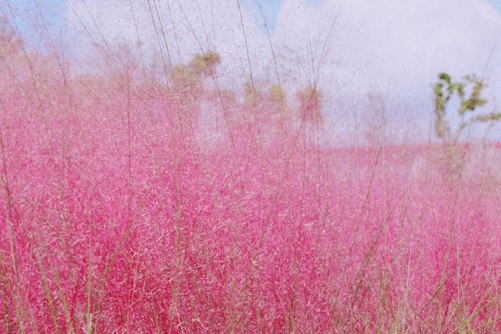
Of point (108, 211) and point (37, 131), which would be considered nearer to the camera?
point (108, 211)

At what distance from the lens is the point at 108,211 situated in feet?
5.09

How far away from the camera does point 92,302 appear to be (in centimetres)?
138

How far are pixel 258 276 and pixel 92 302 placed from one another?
50 cm

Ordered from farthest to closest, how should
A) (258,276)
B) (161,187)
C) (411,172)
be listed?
(411,172)
(161,187)
(258,276)

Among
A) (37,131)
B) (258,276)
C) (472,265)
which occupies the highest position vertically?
(37,131)

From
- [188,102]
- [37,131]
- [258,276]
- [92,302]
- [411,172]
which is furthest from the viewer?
[411,172]

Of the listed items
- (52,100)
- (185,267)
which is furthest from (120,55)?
(185,267)

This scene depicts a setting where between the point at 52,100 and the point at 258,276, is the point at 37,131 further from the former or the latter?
the point at 258,276

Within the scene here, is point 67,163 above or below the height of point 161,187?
above

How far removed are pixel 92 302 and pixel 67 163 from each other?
1.77ft

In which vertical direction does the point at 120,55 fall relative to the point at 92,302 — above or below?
above

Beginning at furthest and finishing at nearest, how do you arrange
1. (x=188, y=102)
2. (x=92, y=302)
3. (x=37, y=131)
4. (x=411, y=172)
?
(x=411, y=172), (x=188, y=102), (x=37, y=131), (x=92, y=302)

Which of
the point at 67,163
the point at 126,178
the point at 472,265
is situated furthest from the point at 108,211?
the point at 472,265

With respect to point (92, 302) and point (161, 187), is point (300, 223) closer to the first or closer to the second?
point (161, 187)
